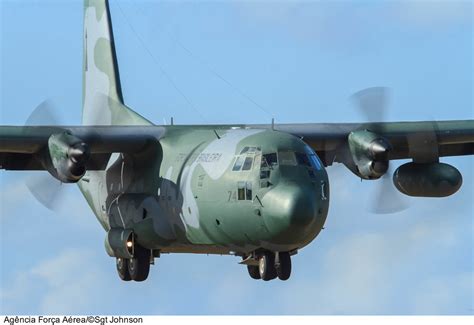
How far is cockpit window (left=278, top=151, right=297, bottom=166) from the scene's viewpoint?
97.7 feet

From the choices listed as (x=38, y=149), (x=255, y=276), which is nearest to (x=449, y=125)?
(x=255, y=276)

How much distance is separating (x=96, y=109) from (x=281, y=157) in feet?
39.0

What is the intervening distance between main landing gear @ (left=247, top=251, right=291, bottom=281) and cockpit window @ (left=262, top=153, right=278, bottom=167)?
7.42 feet

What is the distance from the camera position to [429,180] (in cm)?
3516

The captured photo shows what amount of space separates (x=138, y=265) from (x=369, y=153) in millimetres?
6454

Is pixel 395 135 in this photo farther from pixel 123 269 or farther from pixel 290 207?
pixel 123 269

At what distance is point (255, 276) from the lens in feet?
116

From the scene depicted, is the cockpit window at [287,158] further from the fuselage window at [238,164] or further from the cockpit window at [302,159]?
the fuselage window at [238,164]

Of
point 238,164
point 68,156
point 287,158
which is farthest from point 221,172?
point 68,156

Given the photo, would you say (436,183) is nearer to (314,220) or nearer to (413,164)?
(413,164)

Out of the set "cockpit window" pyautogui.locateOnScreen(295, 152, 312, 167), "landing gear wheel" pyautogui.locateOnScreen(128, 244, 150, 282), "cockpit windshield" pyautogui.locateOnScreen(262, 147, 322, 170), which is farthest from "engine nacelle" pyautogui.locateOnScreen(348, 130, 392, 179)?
"landing gear wheel" pyautogui.locateOnScreen(128, 244, 150, 282)

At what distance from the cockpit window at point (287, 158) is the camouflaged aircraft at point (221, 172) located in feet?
0.07

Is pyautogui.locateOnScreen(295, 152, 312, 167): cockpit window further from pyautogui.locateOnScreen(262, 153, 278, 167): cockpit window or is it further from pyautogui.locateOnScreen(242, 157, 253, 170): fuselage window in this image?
pyautogui.locateOnScreen(242, 157, 253, 170): fuselage window

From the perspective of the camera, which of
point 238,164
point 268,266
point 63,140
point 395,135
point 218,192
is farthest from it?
point 395,135
